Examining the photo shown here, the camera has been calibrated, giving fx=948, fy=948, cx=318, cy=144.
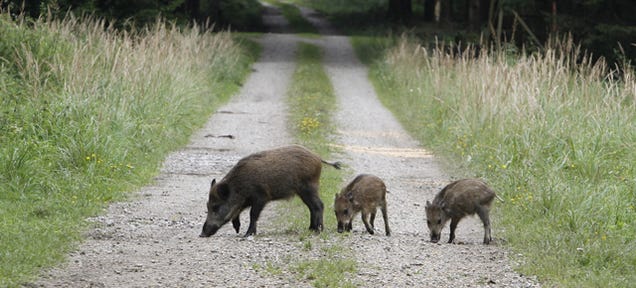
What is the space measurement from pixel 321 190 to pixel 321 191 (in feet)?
0.26

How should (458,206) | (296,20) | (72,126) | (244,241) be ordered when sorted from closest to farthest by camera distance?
(244,241) → (458,206) → (72,126) → (296,20)

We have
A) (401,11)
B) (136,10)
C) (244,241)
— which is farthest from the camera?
(401,11)

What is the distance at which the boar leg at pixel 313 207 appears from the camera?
1038cm

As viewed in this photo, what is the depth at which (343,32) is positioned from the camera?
52.7 m

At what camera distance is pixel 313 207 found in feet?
34.0

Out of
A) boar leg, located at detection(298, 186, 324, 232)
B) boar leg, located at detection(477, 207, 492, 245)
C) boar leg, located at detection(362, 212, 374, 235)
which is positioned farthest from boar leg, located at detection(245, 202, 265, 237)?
boar leg, located at detection(477, 207, 492, 245)

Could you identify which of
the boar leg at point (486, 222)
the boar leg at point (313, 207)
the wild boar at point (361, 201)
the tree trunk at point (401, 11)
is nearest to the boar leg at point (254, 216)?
the boar leg at point (313, 207)

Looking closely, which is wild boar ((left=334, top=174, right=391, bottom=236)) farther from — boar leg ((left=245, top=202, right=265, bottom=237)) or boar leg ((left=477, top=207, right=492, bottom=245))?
boar leg ((left=477, top=207, right=492, bottom=245))

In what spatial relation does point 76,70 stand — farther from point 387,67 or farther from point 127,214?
point 387,67

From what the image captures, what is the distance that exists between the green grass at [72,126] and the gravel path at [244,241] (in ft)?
1.03

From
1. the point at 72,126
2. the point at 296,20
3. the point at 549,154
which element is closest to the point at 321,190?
the point at 549,154

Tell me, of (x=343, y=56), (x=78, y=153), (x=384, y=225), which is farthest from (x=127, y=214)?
(x=343, y=56)

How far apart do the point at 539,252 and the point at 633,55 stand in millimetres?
25233

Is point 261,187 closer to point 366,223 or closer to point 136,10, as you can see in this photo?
point 366,223
